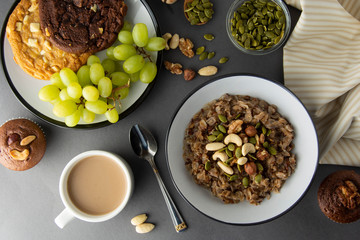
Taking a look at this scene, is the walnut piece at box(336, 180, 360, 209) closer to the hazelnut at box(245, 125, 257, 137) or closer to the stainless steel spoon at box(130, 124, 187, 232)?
the hazelnut at box(245, 125, 257, 137)

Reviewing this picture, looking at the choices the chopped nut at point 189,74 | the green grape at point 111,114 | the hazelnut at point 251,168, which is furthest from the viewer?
the chopped nut at point 189,74

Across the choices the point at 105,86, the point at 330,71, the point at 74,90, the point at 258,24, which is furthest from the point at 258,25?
the point at 74,90

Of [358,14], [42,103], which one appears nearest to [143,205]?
[42,103]

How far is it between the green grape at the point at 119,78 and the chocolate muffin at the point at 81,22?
119 millimetres

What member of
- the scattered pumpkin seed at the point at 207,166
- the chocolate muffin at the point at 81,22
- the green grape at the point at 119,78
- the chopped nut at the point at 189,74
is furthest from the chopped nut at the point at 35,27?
the scattered pumpkin seed at the point at 207,166

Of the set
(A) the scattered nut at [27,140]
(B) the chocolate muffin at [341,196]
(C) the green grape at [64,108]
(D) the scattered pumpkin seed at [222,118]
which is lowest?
(B) the chocolate muffin at [341,196]

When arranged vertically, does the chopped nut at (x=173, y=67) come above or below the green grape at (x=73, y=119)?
below

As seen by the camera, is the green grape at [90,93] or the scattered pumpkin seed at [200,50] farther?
the scattered pumpkin seed at [200,50]

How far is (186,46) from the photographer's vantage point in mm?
1380

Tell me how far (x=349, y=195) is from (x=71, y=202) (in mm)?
1083

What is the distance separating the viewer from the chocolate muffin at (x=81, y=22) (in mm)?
1243

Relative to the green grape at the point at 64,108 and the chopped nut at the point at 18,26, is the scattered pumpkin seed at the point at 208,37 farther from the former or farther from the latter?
the chopped nut at the point at 18,26

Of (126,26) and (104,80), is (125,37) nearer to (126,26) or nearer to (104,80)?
(126,26)

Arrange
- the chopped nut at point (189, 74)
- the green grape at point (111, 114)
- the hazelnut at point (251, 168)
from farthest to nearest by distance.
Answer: the chopped nut at point (189, 74) → the green grape at point (111, 114) → the hazelnut at point (251, 168)
